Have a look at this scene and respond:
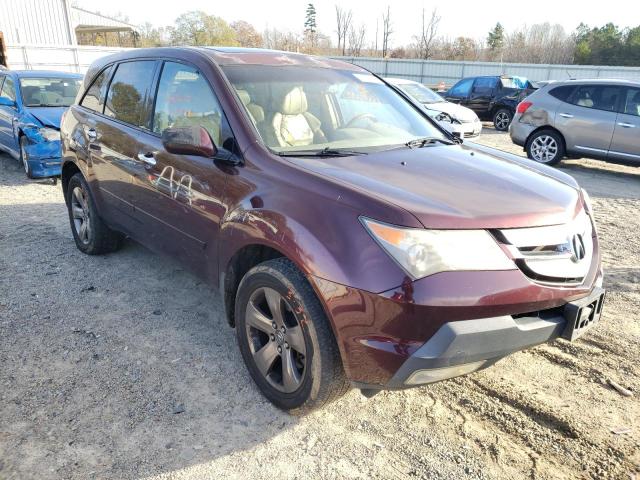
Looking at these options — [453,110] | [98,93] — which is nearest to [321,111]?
[98,93]

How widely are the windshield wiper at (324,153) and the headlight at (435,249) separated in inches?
30.7

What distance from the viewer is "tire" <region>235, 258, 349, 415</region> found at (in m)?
2.32

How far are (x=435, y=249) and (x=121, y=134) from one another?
2.73 m

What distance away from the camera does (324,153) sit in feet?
9.28

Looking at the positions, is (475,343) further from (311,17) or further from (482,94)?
(311,17)

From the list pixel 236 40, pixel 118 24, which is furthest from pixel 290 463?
pixel 236 40

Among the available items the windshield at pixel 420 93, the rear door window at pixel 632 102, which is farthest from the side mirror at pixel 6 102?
the rear door window at pixel 632 102

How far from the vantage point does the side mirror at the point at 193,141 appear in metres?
2.79

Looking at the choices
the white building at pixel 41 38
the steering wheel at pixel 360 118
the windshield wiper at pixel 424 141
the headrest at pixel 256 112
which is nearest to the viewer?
the headrest at pixel 256 112

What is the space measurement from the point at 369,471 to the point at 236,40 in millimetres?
58625

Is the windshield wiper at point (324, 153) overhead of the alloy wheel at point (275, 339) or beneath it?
overhead

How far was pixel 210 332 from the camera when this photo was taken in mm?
3504

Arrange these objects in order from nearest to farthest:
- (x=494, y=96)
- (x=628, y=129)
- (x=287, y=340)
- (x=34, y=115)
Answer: (x=287, y=340)
(x=34, y=115)
(x=628, y=129)
(x=494, y=96)

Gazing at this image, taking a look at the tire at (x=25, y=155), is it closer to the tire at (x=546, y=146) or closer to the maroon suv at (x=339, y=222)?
the maroon suv at (x=339, y=222)
